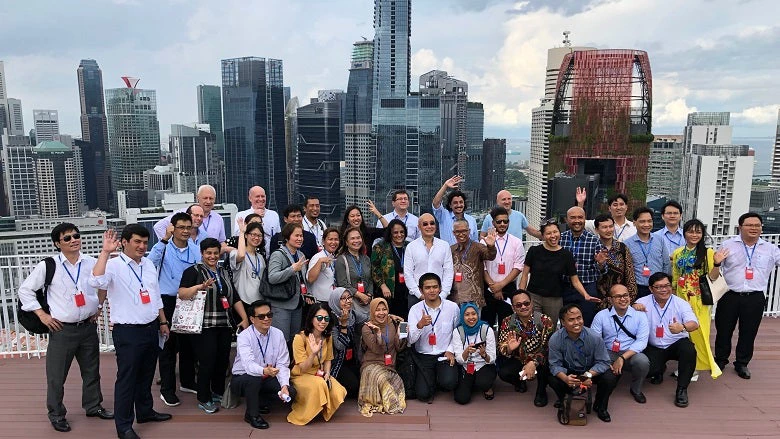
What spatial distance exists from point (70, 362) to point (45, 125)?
89677mm

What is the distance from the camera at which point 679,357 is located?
12.0ft

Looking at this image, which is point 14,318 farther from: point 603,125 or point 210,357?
point 603,125

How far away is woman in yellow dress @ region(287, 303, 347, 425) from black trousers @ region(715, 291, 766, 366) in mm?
3123

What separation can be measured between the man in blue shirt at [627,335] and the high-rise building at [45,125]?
3456 inches

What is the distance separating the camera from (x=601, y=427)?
10.8ft

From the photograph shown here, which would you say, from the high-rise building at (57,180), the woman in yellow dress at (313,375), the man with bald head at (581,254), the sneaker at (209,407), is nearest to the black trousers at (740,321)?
the man with bald head at (581,254)

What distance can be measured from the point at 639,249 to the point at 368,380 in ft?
7.95

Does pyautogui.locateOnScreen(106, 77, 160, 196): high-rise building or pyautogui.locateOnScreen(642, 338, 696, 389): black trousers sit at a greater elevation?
pyautogui.locateOnScreen(106, 77, 160, 196): high-rise building

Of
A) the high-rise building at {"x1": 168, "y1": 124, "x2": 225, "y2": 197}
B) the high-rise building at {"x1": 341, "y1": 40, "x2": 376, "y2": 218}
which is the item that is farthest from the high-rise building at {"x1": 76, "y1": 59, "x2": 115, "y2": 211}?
the high-rise building at {"x1": 341, "y1": 40, "x2": 376, "y2": 218}

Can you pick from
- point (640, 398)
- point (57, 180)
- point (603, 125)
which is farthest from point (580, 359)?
point (57, 180)

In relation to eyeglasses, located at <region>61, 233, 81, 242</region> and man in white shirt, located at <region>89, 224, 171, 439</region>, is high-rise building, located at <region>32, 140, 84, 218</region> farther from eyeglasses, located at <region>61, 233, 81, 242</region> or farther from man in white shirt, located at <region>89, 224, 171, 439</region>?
man in white shirt, located at <region>89, 224, 171, 439</region>

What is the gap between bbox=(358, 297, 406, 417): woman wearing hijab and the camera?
3.49 m

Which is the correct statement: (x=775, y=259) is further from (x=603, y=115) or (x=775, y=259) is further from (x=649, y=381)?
(x=603, y=115)

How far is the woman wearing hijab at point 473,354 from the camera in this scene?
11.8ft
